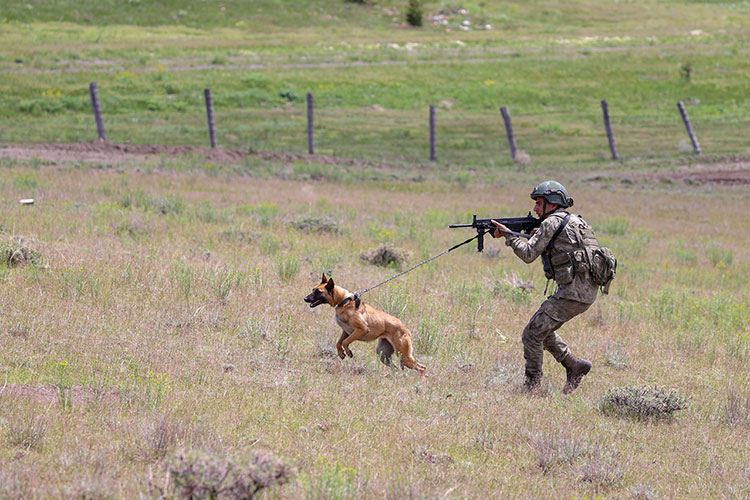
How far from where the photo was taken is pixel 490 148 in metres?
31.7

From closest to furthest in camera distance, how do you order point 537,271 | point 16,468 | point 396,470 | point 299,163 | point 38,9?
point 16,468
point 396,470
point 537,271
point 299,163
point 38,9

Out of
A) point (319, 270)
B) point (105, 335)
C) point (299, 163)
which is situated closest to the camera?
point (105, 335)

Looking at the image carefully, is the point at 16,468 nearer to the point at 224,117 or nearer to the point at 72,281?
the point at 72,281

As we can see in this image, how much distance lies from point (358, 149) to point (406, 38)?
32.5 meters

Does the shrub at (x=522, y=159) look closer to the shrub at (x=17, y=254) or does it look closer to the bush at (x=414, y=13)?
the shrub at (x=17, y=254)

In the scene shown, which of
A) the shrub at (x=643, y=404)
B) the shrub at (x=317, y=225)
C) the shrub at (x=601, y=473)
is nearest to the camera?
the shrub at (x=601, y=473)

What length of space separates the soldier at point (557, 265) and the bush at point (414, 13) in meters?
62.6

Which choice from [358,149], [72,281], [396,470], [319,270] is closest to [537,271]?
[319,270]

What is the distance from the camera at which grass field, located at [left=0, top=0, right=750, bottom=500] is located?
516 centimetres

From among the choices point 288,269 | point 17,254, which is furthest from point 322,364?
point 17,254

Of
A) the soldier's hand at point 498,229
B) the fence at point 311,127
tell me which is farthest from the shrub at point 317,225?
the fence at point 311,127

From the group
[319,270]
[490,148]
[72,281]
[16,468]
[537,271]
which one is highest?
[16,468]

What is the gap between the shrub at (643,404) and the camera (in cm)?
695

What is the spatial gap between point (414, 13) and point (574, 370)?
63038 mm
